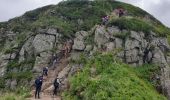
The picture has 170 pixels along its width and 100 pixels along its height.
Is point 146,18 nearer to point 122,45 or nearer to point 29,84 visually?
point 122,45

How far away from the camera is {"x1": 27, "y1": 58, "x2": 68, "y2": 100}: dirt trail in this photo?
4792 cm

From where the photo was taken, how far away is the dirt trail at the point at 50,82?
47925 millimetres

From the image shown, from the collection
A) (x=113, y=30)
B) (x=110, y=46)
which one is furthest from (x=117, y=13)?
(x=110, y=46)

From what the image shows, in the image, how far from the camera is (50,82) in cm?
5234

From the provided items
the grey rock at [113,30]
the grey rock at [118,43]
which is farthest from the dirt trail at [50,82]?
the grey rock at [113,30]

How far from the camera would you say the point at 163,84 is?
167ft

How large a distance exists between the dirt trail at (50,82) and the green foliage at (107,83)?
2.10m

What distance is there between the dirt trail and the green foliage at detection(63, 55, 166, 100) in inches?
82.8

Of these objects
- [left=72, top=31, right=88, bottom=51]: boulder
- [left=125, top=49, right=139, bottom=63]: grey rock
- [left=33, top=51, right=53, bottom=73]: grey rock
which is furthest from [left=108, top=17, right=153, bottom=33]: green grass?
[left=33, top=51, right=53, bottom=73]: grey rock

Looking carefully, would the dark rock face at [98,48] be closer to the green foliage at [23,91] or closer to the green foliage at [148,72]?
the green foliage at [148,72]

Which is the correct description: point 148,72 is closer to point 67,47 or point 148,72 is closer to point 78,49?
point 78,49

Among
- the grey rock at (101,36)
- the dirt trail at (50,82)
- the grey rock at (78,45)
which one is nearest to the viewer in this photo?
the dirt trail at (50,82)

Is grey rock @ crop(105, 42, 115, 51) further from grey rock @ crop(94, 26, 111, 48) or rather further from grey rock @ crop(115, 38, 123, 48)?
grey rock @ crop(94, 26, 111, 48)

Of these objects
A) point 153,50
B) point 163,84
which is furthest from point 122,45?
point 163,84
